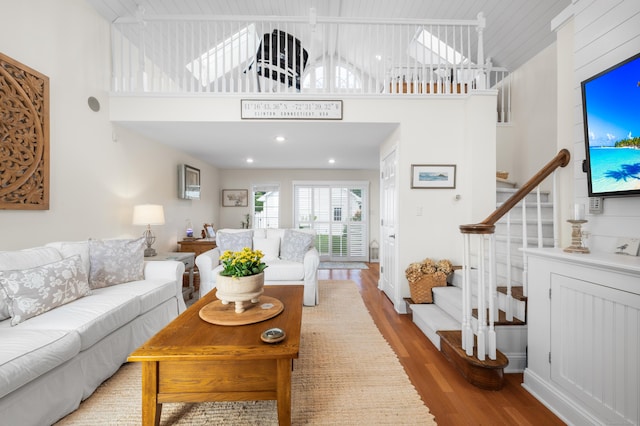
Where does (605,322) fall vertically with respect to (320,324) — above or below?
above

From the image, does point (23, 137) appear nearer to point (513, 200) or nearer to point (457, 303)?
point (513, 200)

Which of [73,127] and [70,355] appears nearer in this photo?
[70,355]

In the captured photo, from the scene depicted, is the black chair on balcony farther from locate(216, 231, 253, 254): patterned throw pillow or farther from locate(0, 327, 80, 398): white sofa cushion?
locate(0, 327, 80, 398): white sofa cushion

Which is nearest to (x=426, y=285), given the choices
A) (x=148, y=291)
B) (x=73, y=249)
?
(x=148, y=291)

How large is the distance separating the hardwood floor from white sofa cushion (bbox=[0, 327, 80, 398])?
6.72 feet

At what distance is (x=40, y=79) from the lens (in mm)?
2287

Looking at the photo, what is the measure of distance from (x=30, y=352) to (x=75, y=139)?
2146 millimetres

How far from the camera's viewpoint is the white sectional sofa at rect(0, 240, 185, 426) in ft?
4.32

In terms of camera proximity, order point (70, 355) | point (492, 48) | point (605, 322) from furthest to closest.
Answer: point (492, 48)
point (70, 355)
point (605, 322)

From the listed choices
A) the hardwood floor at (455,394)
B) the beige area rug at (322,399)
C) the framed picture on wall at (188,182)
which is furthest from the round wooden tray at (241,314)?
the framed picture on wall at (188,182)

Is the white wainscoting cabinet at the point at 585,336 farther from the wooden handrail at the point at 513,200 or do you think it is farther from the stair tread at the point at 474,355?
the wooden handrail at the point at 513,200

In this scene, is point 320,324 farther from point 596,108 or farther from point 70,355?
point 596,108

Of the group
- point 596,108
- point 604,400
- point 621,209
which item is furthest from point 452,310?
point 596,108

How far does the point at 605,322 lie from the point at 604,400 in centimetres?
37
